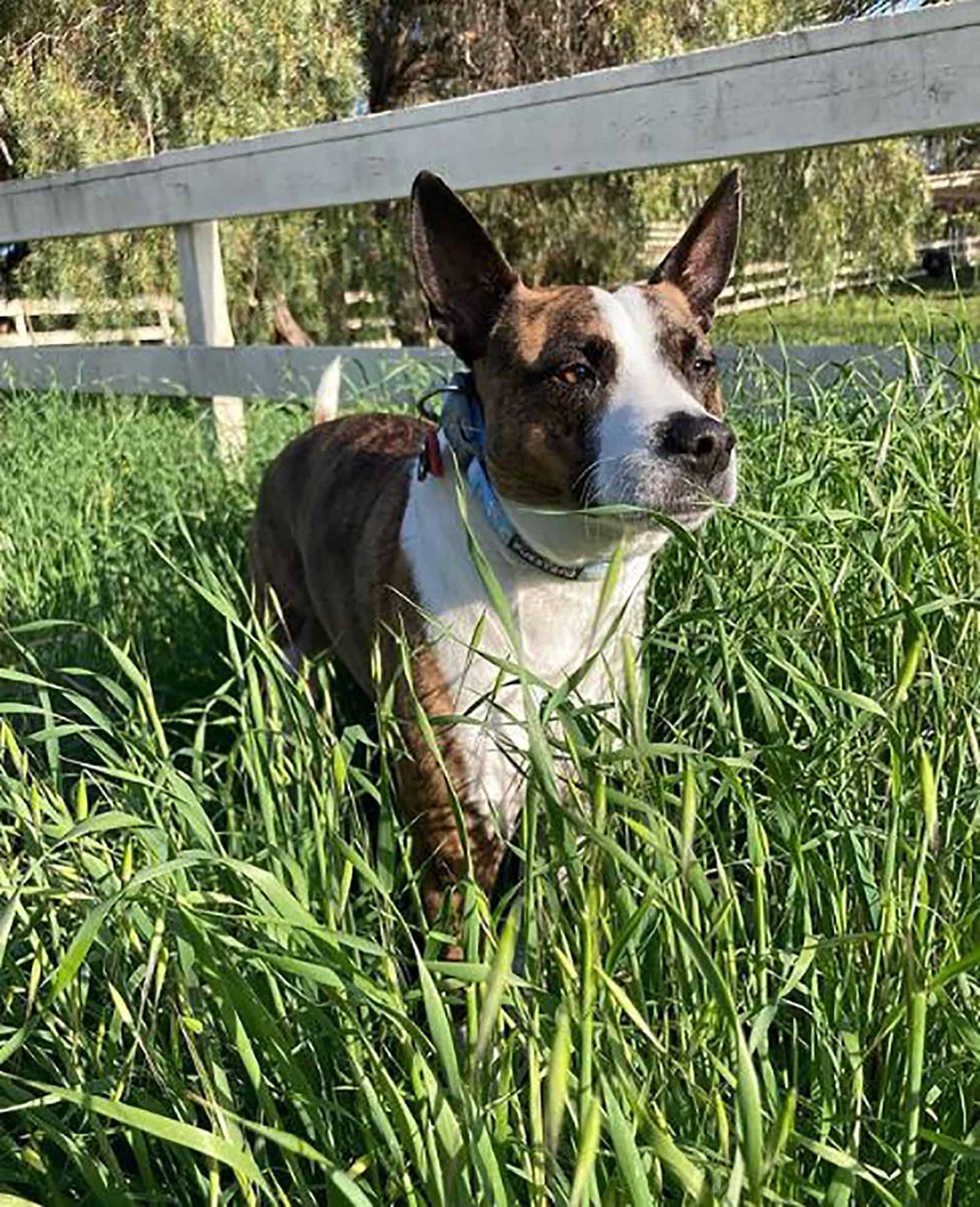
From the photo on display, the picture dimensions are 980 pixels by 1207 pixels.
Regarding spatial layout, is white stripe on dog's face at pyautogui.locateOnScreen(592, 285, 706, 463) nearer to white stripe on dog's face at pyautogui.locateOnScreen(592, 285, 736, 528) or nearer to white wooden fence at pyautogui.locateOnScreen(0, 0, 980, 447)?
white stripe on dog's face at pyautogui.locateOnScreen(592, 285, 736, 528)

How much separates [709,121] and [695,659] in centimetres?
227

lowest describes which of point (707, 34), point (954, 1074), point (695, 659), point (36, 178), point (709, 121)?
point (954, 1074)

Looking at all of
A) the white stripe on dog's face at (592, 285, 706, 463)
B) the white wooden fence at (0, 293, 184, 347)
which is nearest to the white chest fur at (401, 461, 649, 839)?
the white stripe on dog's face at (592, 285, 706, 463)

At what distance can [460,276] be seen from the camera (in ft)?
7.29

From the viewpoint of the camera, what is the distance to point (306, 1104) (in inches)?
38.6

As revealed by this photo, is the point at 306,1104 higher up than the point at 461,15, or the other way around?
the point at 461,15

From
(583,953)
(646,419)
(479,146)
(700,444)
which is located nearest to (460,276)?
(646,419)

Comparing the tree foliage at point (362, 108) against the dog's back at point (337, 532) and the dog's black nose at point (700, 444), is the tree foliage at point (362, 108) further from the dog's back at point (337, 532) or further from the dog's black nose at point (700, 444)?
the dog's black nose at point (700, 444)

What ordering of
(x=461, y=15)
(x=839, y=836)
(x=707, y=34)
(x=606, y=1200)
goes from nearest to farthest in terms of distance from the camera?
(x=606, y=1200) → (x=839, y=836) → (x=707, y=34) → (x=461, y=15)

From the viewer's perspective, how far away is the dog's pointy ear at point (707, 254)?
2.35m

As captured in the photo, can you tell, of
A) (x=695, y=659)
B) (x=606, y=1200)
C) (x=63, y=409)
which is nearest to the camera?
(x=606, y=1200)

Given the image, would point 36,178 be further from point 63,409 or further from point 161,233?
point 161,233

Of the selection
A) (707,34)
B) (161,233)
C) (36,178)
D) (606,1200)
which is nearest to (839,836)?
(606,1200)

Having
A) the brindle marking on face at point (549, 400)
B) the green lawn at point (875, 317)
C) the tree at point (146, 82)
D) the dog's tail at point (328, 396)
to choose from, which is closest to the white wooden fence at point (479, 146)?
the green lawn at point (875, 317)
